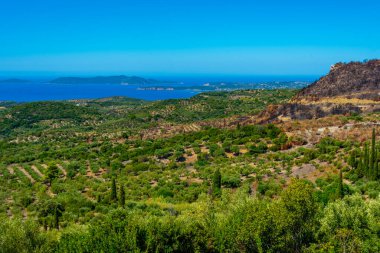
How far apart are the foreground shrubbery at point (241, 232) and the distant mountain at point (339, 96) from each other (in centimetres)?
5810

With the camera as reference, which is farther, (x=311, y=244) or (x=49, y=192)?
(x=49, y=192)

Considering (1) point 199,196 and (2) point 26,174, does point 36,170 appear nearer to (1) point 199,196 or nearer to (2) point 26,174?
(2) point 26,174

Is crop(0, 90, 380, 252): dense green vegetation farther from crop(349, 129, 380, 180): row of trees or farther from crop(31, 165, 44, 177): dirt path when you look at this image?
crop(31, 165, 44, 177): dirt path

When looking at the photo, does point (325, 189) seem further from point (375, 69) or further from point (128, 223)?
point (375, 69)

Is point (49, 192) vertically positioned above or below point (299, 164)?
below

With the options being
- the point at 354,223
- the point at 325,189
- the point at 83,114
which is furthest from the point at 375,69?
the point at 83,114

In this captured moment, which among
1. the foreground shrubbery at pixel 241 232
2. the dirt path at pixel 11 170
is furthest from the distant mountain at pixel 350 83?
the dirt path at pixel 11 170

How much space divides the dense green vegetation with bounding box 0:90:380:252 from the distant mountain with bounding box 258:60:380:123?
19542mm

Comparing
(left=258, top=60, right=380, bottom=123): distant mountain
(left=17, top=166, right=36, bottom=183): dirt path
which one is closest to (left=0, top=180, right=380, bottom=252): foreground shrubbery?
(left=17, top=166, right=36, bottom=183): dirt path

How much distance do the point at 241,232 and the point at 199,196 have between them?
18056mm

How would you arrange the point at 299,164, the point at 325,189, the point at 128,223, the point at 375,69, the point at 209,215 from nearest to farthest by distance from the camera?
1. the point at 128,223
2. the point at 209,215
3. the point at 325,189
4. the point at 299,164
5. the point at 375,69

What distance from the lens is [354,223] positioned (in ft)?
85.3

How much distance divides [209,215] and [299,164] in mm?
25267

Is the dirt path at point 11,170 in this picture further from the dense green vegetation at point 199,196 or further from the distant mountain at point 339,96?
the distant mountain at point 339,96
